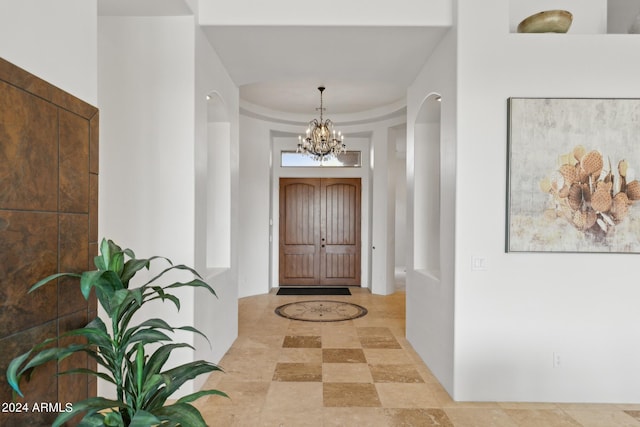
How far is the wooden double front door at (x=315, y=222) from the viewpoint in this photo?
7.50m

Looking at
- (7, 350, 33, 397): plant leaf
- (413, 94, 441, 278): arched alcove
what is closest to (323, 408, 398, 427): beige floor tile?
(413, 94, 441, 278): arched alcove

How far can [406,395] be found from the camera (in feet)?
9.80

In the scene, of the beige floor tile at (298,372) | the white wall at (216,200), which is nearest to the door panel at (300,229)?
the white wall at (216,200)

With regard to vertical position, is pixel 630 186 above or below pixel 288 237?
above

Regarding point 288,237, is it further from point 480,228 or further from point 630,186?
point 630,186

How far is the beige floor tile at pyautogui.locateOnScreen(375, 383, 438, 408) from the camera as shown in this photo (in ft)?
9.32

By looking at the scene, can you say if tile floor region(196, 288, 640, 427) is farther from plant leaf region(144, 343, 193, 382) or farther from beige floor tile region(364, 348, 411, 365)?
plant leaf region(144, 343, 193, 382)

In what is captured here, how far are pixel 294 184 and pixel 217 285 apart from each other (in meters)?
4.18

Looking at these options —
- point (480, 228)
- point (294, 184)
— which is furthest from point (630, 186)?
point (294, 184)

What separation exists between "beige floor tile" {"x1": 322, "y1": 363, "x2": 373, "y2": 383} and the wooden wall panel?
82.0 inches

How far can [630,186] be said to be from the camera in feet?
9.31

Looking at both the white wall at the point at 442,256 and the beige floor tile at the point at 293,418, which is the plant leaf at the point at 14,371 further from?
the white wall at the point at 442,256

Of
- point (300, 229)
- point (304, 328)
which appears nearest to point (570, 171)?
point (304, 328)

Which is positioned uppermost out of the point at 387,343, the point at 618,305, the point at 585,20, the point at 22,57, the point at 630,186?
the point at 585,20
